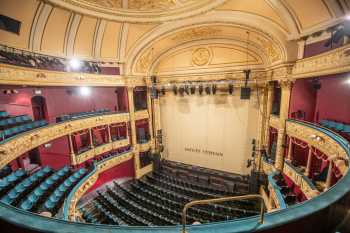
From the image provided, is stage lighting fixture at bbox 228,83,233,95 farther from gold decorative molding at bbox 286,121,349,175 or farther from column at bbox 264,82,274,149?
gold decorative molding at bbox 286,121,349,175

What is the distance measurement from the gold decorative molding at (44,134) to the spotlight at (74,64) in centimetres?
321

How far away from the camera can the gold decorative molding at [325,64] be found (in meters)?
5.16

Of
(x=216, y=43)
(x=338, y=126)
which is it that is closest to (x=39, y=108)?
(x=216, y=43)

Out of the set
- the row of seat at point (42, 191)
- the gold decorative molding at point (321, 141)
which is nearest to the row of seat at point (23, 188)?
the row of seat at point (42, 191)

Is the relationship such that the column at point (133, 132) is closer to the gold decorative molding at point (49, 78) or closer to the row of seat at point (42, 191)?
the gold decorative molding at point (49, 78)

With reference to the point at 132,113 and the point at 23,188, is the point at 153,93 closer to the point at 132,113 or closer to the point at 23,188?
the point at 132,113

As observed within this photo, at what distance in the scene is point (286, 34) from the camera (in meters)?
7.70

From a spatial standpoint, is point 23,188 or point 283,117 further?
point 283,117

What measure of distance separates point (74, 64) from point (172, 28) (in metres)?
6.22

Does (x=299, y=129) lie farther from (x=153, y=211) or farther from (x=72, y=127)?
(x=72, y=127)

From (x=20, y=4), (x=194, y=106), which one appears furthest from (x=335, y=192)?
(x=194, y=106)

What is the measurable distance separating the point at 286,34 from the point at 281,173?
6898 mm

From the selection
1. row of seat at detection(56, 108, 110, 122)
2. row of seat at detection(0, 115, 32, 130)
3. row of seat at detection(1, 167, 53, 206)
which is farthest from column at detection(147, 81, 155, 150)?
row of seat at detection(0, 115, 32, 130)

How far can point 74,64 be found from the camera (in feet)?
32.7
